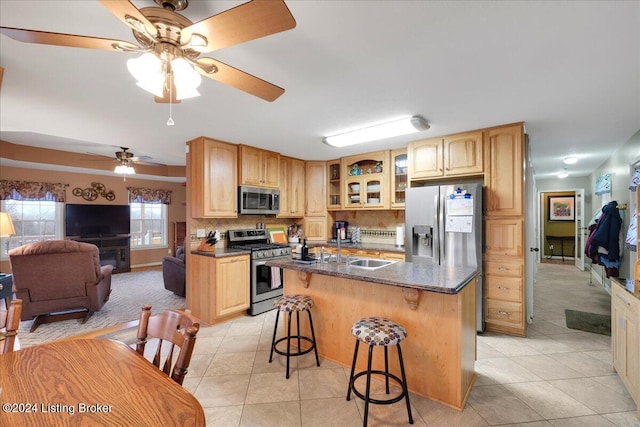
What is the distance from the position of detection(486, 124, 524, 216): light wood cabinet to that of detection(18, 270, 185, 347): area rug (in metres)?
4.58

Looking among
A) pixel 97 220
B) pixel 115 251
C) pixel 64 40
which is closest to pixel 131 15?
pixel 64 40

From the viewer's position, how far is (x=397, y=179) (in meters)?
4.30

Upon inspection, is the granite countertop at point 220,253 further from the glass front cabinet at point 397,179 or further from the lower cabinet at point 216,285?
the glass front cabinet at point 397,179

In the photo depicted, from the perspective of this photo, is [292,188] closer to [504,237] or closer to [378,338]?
[504,237]

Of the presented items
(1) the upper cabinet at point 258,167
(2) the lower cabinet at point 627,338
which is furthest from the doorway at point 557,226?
(1) the upper cabinet at point 258,167

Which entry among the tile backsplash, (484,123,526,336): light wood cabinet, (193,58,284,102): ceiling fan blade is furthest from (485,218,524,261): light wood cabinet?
(193,58,284,102): ceiling fan blade

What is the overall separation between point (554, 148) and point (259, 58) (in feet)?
15.4

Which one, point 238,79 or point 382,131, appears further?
point 382,131

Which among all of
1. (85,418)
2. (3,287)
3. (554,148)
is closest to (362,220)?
(554,148)

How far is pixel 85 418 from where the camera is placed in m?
0.86

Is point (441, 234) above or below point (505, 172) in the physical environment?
below

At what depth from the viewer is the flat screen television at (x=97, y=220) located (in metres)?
6.31

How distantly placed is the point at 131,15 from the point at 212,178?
8.85 ft

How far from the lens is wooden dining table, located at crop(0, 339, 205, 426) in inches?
33.7
